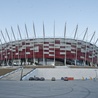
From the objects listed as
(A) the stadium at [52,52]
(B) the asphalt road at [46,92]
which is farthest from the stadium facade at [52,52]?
(B) the asphalt road at [46,92]

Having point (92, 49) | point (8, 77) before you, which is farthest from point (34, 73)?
point (92, 49)

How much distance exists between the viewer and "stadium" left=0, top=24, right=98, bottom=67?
77312mm

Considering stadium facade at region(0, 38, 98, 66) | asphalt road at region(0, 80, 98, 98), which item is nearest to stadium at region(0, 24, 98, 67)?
stadium facade at region(0, 38, 98, 66)

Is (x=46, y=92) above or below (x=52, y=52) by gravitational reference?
below

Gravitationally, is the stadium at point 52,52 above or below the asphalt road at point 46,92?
above

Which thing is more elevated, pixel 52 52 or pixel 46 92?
pixel 52 52

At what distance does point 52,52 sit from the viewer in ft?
253

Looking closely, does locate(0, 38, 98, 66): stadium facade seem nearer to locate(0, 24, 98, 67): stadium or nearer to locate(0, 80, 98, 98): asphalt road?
locate(0, 24, 98, 67): stadium

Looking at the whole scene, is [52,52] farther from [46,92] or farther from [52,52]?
[46,92]

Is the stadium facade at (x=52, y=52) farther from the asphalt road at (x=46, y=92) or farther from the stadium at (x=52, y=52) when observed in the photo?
the asphalt road at (x=46, y=92)

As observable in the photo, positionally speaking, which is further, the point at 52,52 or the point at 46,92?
the point at 52,52

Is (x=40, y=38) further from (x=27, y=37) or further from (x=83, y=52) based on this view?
(x=83, y=52)

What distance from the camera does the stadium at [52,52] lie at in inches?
3044

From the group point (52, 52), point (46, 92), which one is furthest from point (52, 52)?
point (46, 92)
